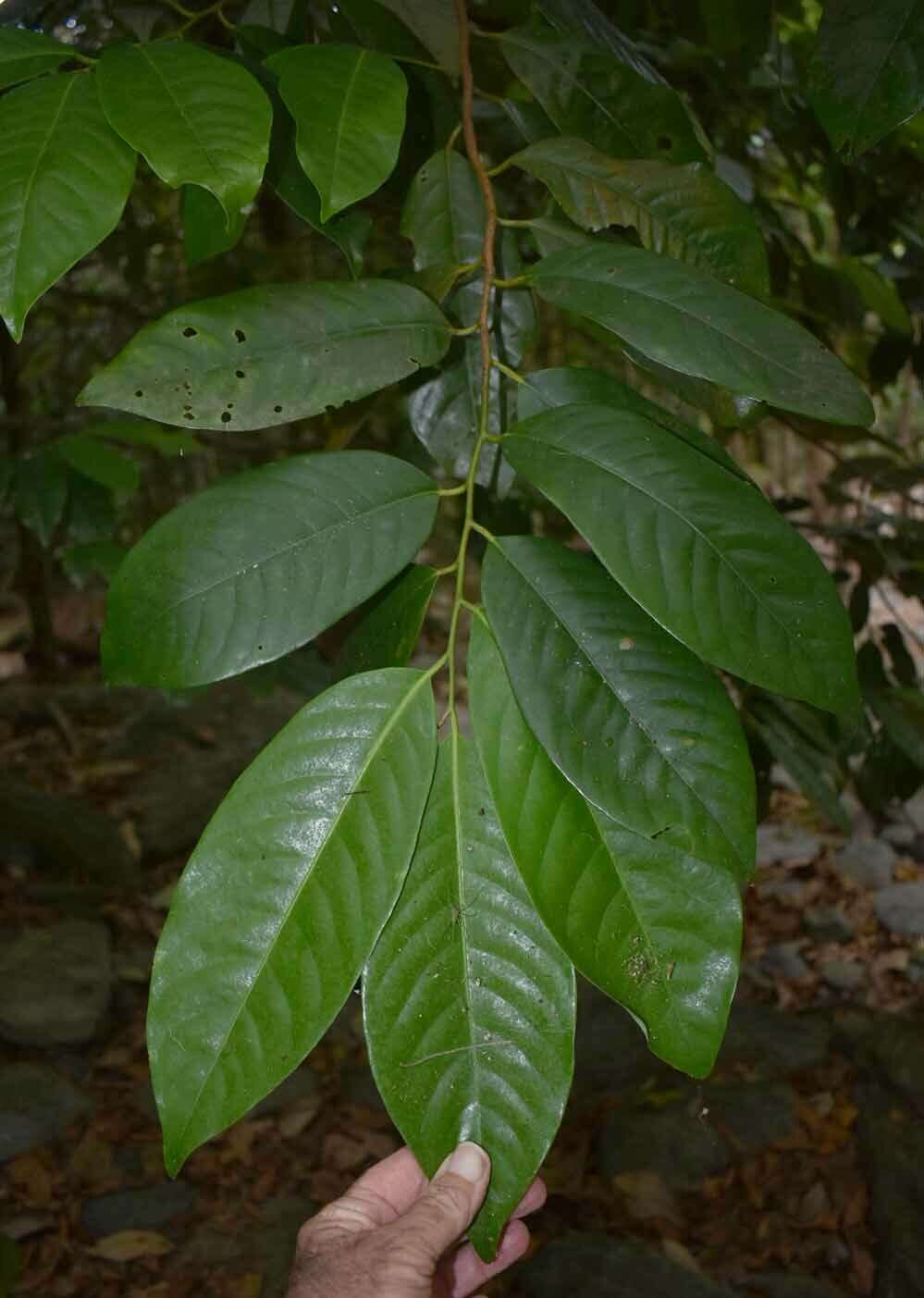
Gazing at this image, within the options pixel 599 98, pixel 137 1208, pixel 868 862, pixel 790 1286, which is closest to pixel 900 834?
pixel 868 862

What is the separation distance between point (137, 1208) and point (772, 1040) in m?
1.25

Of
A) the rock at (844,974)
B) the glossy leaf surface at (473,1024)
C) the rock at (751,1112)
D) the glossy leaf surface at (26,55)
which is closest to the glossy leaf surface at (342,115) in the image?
the glossy leaf surface at (26,55)

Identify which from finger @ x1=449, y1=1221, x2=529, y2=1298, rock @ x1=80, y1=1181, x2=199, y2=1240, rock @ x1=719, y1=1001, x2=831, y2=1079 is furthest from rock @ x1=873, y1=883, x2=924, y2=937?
finger @ x1=449, y1=1221, x2=529, y2=1298

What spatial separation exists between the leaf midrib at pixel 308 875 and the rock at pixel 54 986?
77.9 inches

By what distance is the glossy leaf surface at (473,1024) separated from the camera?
592mm

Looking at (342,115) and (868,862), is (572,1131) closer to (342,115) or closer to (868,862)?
(868,862)

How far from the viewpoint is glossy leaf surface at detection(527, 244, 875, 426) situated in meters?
0.66

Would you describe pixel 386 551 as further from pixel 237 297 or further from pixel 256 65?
pixel 256 65

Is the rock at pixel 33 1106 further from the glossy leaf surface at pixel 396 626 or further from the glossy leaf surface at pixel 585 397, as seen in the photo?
the glossy leaf surface at pixel 585 397

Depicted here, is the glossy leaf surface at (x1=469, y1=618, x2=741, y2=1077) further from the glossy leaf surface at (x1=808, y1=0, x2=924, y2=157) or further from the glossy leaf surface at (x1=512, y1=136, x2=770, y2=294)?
the glossy leaf surface at (x1=808, y1=0, x2=924, y2=157)

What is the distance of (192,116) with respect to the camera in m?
0.66

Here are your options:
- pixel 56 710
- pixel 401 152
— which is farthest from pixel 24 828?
pixel 401 152

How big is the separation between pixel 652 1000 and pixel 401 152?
0.76m

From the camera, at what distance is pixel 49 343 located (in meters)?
3.21
